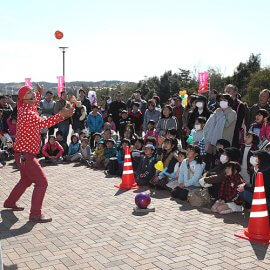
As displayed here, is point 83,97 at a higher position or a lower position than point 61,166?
higher

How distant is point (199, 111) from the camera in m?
9.37

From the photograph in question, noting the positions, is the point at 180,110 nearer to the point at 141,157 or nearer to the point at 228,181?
the point at 141,157

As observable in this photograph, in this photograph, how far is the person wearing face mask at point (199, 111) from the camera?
30.3 feet

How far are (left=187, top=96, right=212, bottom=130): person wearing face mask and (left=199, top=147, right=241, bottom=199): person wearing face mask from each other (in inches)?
90.9

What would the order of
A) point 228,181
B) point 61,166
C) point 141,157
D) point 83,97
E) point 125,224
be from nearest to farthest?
1. point 125,224
2. point 228,181
3. point 141,157
4. point 61,166
5. point 83,97

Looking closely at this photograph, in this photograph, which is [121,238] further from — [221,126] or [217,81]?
[217,81]

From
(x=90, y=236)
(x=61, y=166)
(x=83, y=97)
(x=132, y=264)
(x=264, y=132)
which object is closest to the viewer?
(x=132, y=264)

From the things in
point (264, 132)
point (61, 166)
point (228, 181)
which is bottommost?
point (61, 166)

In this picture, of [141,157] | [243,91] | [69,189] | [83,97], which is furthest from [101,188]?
[243,91]

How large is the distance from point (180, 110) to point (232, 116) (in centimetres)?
331

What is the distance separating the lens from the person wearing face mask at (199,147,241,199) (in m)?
6.92

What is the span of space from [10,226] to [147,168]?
11.5 ft

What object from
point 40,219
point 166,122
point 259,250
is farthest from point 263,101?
point 40,219

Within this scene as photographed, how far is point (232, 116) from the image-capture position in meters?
7.91
